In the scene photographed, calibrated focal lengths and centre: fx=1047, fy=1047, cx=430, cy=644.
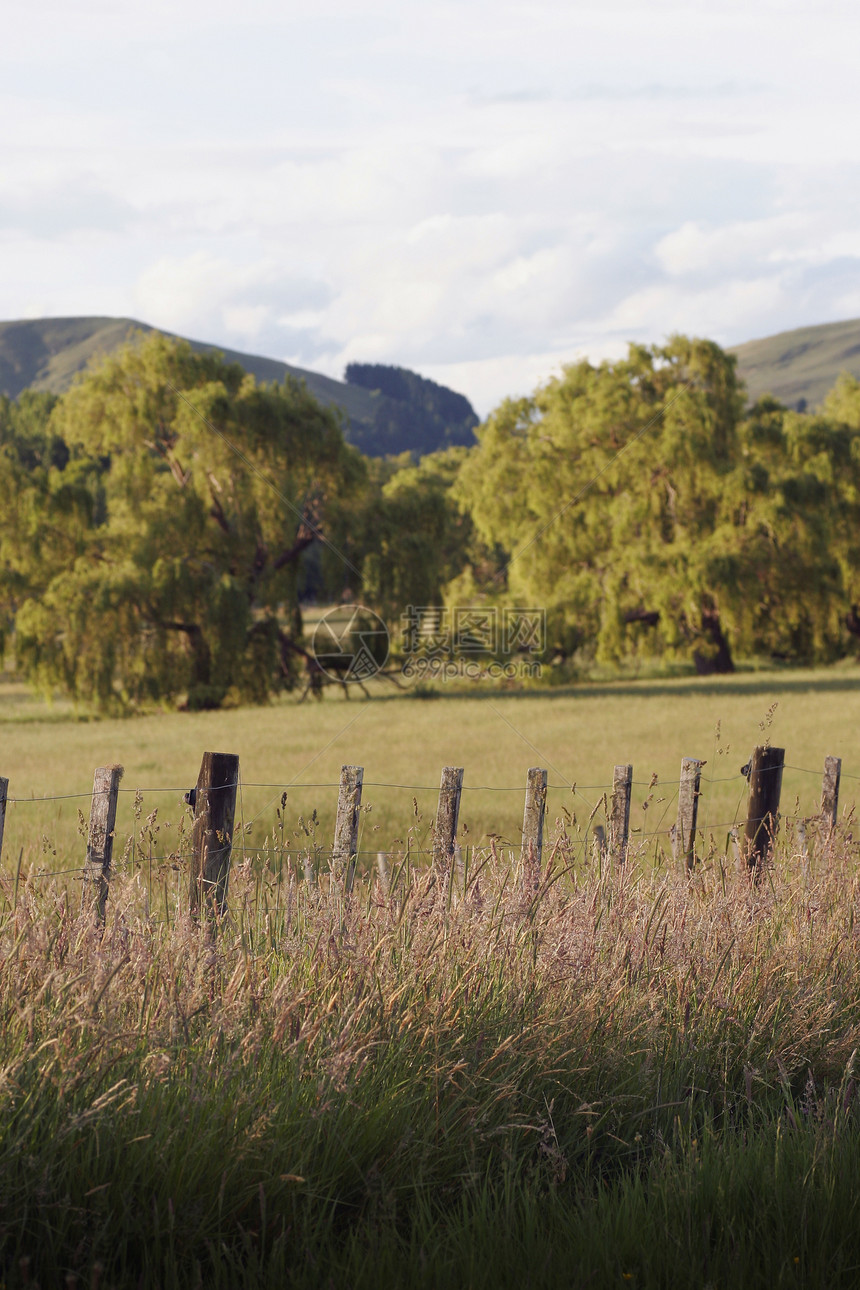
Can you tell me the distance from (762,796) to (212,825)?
11.4 feet

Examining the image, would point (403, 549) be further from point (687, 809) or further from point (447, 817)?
point (447, 817)

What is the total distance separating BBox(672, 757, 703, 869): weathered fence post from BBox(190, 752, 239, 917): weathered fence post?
2719 mm

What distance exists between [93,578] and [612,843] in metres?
25.6

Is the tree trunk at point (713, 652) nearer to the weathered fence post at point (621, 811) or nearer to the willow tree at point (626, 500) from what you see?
the willow tree at point (626, 500)

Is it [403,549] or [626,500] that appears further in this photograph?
Result: [626,500]

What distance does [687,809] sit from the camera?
242 inches

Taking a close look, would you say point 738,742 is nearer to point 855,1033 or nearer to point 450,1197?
point 855,1033

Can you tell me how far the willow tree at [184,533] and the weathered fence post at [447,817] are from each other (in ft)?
78.0

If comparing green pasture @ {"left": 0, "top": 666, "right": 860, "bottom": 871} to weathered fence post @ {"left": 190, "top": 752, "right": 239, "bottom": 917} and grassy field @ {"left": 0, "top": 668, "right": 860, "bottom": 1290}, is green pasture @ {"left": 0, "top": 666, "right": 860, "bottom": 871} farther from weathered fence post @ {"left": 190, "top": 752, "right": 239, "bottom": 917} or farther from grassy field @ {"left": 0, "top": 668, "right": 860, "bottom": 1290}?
grassy field @ {"left": 0, "top": 668, "right": 860, "bottom": 1290}

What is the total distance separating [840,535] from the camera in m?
40.6

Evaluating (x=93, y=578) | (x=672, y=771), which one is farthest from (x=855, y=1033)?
(x=93, y=578)

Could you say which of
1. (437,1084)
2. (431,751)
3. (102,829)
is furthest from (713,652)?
(437,1084)

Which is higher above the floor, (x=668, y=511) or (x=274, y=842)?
(x=668, y=511)

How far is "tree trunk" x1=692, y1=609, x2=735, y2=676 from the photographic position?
37.2m
